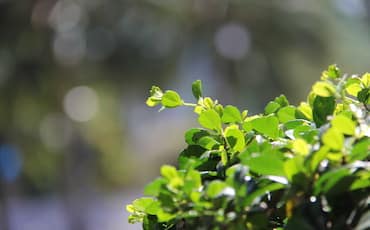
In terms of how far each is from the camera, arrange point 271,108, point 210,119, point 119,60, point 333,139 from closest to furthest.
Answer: point 333,139
point 210,119
point 271,108
point 119,60

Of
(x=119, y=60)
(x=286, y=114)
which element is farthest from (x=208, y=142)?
(x=119, y=60)

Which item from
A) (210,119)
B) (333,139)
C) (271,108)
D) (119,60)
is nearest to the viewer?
(333,139)

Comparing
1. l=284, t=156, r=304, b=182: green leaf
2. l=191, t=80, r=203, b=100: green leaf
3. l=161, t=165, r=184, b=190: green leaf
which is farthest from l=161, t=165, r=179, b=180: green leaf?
l=191, t=80, r=203, b=100: green leaf

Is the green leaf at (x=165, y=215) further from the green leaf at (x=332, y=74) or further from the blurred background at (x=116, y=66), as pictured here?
the blurred background at (x=116, y=66)

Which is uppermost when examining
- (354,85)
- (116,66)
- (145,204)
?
(116,66)

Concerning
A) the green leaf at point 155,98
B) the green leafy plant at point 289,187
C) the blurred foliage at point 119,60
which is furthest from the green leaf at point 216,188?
the blurred foliage at point 119,60

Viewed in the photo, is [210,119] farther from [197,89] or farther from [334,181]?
[334,181]

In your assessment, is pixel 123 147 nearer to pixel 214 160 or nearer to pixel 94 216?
pixel 94 216
